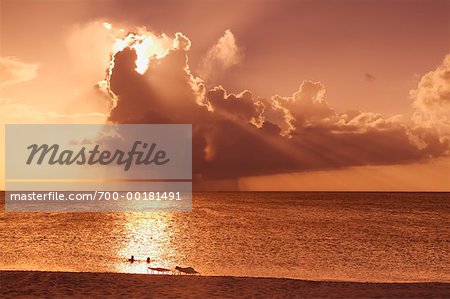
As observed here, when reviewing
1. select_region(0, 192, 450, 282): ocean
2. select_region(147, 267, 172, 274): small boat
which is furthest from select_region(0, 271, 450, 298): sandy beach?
select_region(0, 192, 450, 282): ocean

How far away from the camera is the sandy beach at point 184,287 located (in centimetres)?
2309

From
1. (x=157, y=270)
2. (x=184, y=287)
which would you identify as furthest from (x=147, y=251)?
(x=184, y=287)

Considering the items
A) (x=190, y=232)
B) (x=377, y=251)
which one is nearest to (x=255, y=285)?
(x=377, y=251)

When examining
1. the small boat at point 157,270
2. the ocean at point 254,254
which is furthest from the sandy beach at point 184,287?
the ocean at point 254,254

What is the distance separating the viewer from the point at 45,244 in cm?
5703

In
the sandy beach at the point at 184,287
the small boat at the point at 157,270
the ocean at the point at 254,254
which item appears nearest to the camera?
the sandy beach at the point at 184,287

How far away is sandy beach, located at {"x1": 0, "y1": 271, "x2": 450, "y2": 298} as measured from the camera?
23.1 metres

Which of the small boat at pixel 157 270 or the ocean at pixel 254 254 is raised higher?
the small boat at pixel 157 270

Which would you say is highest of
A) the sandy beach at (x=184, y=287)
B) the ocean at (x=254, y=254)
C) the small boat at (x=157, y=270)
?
the sandy beach at (x=184, y=287)

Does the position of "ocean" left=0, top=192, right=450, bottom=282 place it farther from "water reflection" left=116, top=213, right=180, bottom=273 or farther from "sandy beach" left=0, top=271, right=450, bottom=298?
"sandy beach" left=0, top=271, right=450, bottom=298

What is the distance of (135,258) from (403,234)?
46392 millimetres

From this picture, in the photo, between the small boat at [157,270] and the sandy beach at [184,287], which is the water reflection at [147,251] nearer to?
the small boat at [157,270]

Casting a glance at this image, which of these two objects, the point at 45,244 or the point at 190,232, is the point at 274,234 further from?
the point at 45,244

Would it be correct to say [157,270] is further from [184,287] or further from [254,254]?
[254,254]
